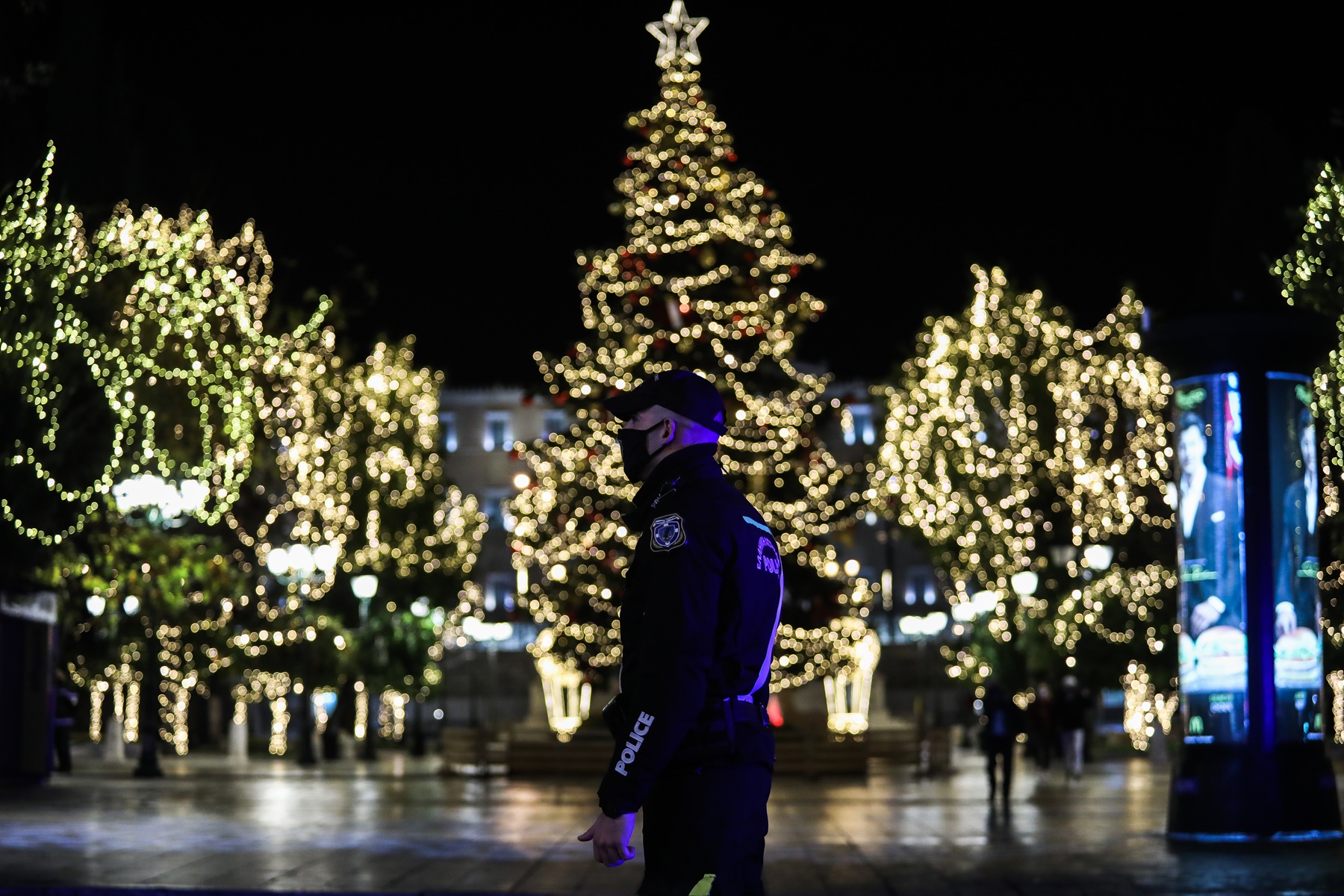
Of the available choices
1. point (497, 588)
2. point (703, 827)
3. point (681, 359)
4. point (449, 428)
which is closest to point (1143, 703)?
point (681, 359)

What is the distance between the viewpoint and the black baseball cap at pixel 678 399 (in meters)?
6.13

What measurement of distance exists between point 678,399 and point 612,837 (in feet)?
4.24

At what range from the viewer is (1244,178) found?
154 feet

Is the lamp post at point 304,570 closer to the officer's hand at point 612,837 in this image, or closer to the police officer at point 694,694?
the police officer at point 694,694

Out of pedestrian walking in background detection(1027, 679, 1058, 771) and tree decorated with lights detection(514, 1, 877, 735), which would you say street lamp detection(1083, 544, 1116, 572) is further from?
tree decorated with lights detection(514, 1, 877, 735)

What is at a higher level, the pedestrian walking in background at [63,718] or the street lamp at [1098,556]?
the street lamp at [1098,556]

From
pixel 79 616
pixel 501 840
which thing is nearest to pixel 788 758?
pixel 79 616

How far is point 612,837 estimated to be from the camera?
18.2 feet

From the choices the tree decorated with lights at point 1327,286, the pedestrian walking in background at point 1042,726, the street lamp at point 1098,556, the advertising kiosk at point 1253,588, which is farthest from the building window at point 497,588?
the advertising kiosk at point 1253,588

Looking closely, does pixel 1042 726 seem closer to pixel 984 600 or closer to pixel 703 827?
pixel 984 600

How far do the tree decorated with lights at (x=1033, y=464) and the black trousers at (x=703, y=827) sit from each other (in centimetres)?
4107

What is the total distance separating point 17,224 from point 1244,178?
105 feet

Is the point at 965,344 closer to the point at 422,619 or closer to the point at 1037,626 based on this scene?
the point at 1037,626

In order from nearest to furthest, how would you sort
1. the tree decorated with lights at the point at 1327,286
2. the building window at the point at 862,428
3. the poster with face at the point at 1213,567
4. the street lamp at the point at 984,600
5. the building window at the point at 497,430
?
1. the poster with face at the point at 1213,567
2. the tree decorated with lights at the point at 1327,286
3. the street lamp at the point at 984,600
4. the building window at the point at 862,428
5. the building window at the point at 497,430
